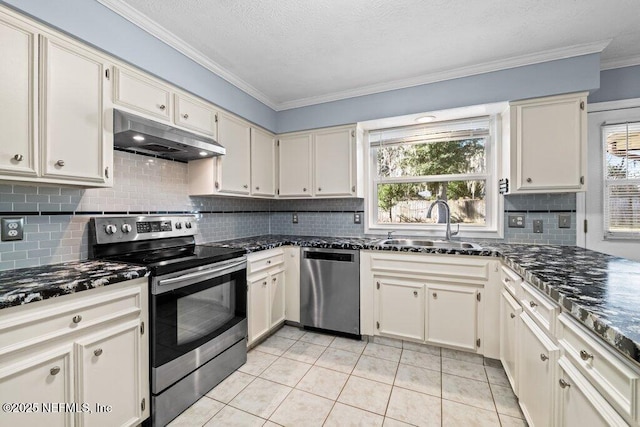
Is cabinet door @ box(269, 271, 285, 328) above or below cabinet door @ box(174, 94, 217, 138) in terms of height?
below

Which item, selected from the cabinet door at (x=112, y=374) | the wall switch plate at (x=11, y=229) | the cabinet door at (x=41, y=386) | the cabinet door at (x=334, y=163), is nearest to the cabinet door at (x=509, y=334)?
the cabinet door at (x=334, y=163)

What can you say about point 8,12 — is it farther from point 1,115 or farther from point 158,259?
point 158,259

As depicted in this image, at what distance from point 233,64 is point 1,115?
1.57m

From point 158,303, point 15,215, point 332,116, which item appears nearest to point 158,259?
point 158,303

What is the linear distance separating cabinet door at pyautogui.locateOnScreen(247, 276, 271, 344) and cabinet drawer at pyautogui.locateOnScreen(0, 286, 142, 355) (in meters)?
1.01

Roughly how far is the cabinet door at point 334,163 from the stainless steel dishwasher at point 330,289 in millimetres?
715

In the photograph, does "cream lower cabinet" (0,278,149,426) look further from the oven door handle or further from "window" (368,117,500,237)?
"window" (368,117,500,237)

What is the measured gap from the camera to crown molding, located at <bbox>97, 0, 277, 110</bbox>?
1663 millimetres

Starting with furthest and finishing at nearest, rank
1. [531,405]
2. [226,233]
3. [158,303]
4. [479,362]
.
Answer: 1. [226,233]
2. [479,362]
3. [158,303]
4. [531,405]

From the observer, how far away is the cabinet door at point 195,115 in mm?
2100

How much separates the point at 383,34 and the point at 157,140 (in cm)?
174

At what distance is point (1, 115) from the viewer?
1249mm

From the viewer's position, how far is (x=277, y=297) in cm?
273

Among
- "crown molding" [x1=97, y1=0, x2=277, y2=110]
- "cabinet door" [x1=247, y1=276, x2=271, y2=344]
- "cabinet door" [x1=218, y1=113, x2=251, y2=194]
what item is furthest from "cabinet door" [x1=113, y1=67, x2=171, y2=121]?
"cabinet door" [x1=247, y1=276, x2=271, y2=344]
